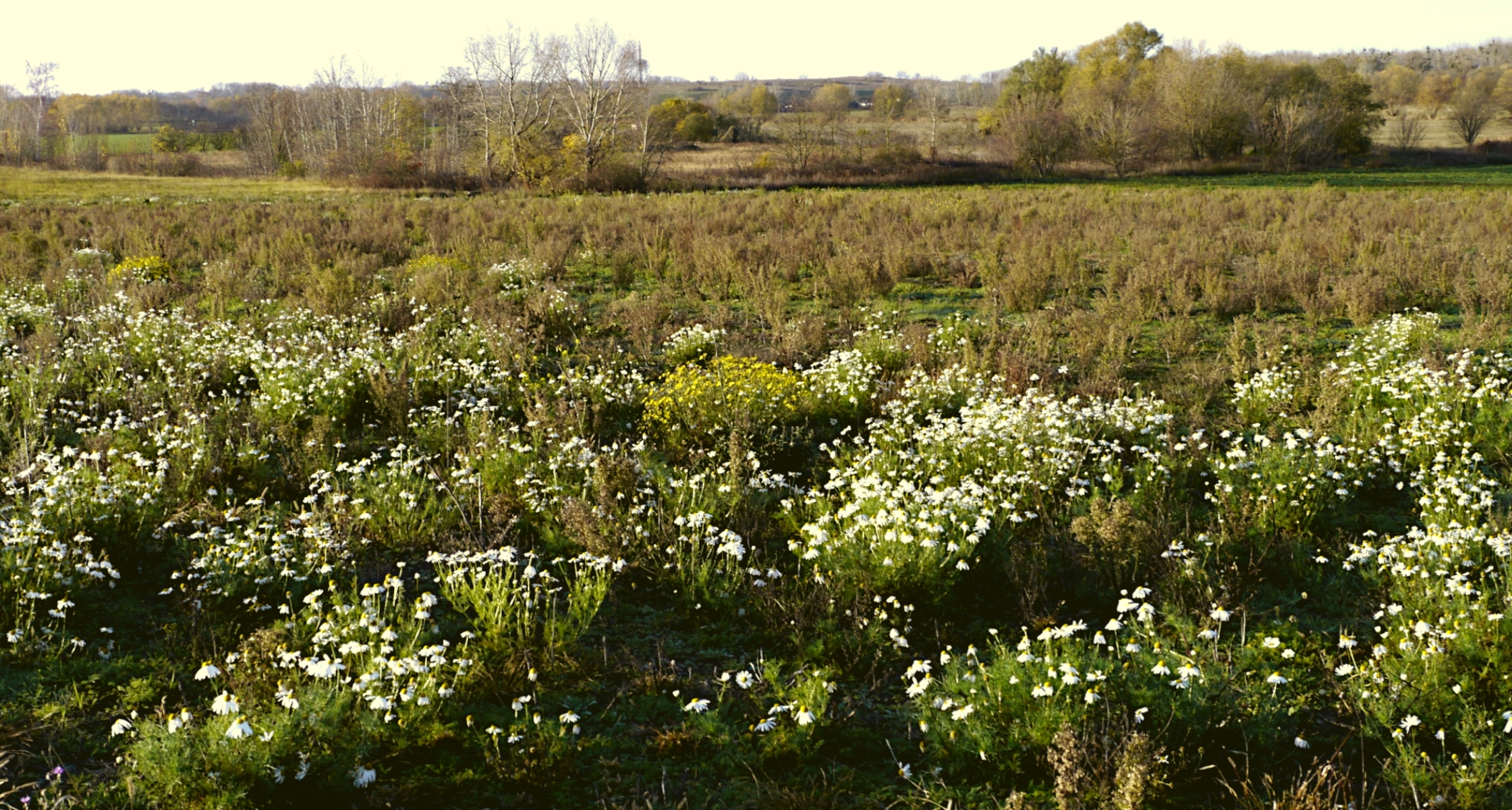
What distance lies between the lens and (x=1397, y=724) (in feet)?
12.6

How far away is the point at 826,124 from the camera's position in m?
53.8

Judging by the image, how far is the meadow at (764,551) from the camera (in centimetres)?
368

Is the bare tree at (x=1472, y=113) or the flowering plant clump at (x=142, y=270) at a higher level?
the bare tree at (x=1472, y=113)

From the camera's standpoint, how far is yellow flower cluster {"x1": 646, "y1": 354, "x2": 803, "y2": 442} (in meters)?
7.62

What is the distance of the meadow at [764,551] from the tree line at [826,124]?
33003 mm

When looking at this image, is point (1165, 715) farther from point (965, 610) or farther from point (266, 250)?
point (266, 250)

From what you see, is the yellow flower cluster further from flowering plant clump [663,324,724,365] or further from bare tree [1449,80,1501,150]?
bare tree [1449,80,1501,150]

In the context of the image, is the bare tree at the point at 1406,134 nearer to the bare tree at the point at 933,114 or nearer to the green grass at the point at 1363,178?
the green grass at the point at 1363,178

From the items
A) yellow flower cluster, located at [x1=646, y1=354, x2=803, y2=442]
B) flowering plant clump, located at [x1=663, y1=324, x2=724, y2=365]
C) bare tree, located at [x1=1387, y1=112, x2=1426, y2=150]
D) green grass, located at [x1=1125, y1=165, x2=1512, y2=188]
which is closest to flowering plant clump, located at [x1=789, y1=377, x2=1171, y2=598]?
yellow flower cluster, located at [x1=646, y1=354, x2=803, y2=442]

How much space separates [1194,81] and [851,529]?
56.3m

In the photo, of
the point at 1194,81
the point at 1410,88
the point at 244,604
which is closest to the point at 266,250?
the point at 244,604

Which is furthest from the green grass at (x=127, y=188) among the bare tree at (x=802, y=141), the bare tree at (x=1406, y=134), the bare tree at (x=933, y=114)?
the bare tree at (x=1406, y=134)

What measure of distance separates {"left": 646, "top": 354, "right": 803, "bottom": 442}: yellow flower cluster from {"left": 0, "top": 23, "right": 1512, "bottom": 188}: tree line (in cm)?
3430

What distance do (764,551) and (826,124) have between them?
168 feet
